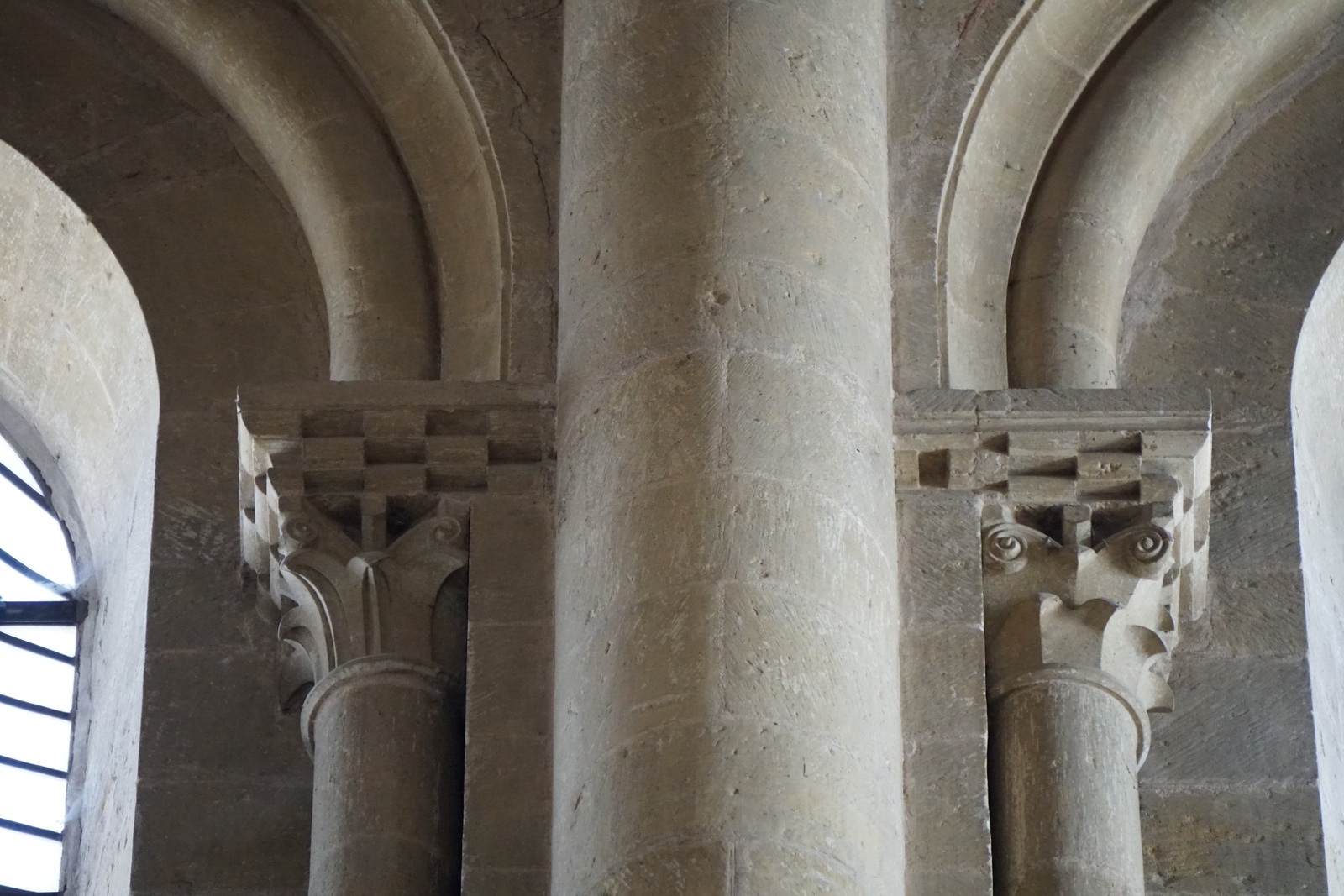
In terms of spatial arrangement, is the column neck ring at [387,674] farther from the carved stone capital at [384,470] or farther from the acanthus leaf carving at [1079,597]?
the acanthus leaf carving at [1079,597]

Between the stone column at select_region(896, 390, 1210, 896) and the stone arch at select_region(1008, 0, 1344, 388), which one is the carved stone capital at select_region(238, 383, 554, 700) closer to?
the stone column at select_region(896, 390, 1210, 896)

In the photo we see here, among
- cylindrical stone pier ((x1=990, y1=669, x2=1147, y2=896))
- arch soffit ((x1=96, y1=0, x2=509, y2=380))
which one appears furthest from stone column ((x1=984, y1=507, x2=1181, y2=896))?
arch soffit ((x1=96, y1=0, x2=509, y2=380))

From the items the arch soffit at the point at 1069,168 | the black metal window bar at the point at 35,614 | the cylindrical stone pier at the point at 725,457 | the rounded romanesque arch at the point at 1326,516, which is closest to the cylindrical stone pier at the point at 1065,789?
the cylindrical stone pier at the point at 725,457

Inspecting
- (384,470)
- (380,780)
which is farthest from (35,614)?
(380,780)

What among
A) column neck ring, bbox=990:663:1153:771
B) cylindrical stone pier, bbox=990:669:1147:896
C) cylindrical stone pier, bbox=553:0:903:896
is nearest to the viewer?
cylindrical stone pier, bbox=553:0:903:896

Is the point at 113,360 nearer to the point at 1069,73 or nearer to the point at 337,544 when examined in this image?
the point at 337,544

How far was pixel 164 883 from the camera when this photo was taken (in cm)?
796

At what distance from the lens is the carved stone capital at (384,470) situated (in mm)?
7938

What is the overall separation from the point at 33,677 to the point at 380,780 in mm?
2341

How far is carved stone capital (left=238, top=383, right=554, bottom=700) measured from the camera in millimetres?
7938

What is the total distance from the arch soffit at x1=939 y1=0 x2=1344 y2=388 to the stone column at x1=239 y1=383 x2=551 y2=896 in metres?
1.28

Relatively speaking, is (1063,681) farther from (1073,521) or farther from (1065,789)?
(1073,521)

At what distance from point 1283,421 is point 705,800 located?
8.93 feet

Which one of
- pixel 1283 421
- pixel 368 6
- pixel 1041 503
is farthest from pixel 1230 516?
pixel 368 6
